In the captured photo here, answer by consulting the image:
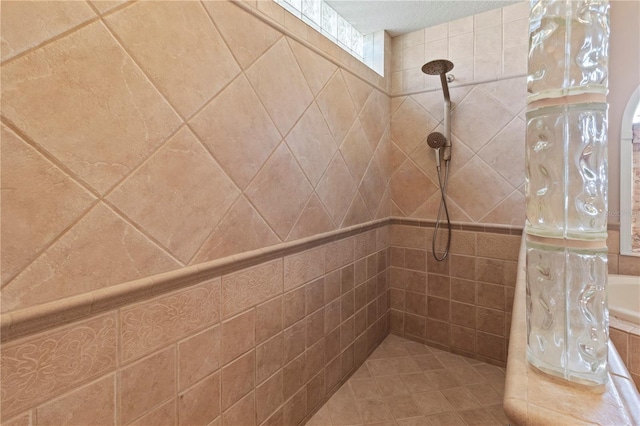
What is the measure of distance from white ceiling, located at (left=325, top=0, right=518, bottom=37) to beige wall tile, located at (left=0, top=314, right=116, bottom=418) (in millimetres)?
1951

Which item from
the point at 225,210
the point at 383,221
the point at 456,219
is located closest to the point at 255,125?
the point at 225,210

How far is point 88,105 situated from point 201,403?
95cm

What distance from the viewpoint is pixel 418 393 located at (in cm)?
171

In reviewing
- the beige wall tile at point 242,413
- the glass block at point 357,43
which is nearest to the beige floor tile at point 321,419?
the beige wall tile at point 242,413

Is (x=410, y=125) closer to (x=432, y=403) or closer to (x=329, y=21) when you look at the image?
(x=329, y=21)

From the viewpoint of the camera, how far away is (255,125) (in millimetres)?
1146

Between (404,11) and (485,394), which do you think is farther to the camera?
(404,11)

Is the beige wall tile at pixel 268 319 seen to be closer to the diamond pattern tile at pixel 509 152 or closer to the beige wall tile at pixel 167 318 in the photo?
the beige wall tile at pixel 167 318

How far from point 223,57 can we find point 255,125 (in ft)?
Result: 0.81

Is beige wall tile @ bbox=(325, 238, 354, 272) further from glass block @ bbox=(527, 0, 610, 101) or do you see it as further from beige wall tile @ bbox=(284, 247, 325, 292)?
glass block @ bbox=(527, 0, 610, 101)

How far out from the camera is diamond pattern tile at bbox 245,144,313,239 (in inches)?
Result: 46.4

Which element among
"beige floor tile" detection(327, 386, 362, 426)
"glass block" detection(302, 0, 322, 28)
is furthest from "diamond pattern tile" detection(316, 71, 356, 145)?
"beige floor tile" detection(327, 386, 362, 426)

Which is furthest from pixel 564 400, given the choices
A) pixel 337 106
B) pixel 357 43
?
pixel 357 43

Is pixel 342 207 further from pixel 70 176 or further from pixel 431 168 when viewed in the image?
pixel 70 176
